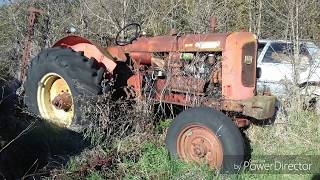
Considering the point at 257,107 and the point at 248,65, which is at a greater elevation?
the point at 248,65

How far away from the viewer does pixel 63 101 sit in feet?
20.3

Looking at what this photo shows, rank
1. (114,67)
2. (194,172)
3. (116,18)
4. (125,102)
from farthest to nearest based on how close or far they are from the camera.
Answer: (116,18) → (114,67) → (125,102) → (194,172)

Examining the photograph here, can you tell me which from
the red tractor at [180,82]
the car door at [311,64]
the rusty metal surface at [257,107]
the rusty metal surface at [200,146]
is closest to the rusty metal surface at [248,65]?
the red tractor at [180,82]

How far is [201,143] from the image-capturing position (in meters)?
5.04

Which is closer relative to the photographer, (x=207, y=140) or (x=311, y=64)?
(x=207, y=140)

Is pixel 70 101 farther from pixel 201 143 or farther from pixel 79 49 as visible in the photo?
pixel 201 143

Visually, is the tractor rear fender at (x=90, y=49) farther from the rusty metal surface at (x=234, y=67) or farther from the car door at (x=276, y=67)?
the car door at (x=276, y=67)

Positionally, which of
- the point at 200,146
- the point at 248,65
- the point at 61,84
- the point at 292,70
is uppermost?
the point at 248,65

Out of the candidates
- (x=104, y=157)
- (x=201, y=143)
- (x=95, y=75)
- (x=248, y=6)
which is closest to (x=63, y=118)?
(x=95, y=75)

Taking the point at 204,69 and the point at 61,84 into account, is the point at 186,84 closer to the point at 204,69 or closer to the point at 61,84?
the point at 204,69

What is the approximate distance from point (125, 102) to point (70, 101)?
86cm

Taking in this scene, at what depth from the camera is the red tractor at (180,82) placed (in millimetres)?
5020

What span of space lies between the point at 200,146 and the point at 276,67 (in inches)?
163

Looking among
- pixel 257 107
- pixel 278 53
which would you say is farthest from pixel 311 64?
pixel 257 107
